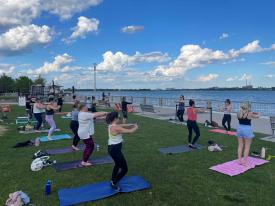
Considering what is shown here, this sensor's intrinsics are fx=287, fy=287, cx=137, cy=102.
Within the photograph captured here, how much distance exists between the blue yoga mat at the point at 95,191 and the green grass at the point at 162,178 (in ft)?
0.50

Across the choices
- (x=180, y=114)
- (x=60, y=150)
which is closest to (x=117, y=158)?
(x=60, y=150)

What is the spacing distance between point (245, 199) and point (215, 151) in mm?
3984

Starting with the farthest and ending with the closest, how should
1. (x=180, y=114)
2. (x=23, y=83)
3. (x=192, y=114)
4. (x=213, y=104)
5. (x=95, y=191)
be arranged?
(x=23, y=83), (x=213, y=104), (x=180, y=114), (x=192, y=114), (x=95, y=191)

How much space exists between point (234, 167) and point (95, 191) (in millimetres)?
3865

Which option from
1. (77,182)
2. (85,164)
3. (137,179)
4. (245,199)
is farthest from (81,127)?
(245,199)

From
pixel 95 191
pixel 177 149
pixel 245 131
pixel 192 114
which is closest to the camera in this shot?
pixel 95 191

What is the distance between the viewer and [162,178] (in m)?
6.91

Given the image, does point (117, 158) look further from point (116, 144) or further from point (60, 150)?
point (60, 150)

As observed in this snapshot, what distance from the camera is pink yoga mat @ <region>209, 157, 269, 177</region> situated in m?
7.32

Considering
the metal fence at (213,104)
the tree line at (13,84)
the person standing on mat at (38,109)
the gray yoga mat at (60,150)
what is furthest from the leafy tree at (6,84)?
the gray yoga mat at (60,150)

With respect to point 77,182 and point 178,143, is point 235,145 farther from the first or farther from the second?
point 77,182

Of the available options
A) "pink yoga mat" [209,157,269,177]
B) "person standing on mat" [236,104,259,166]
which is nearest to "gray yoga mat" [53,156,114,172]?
"pink yoga mat" [209,157,269,177]

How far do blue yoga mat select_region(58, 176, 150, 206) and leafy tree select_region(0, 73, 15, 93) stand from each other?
102m

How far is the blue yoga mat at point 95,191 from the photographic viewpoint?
565 centimetres
